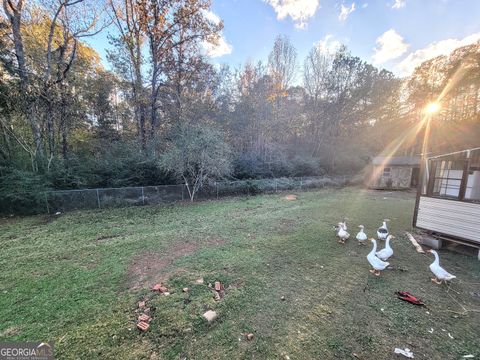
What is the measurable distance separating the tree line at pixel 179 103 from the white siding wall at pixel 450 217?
156 centimetres

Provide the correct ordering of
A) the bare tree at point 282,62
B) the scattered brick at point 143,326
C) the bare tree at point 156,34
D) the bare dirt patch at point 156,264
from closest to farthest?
the scattered brick at point 143,326 → the bare dirt patch at point 156,264 → the bare tree at point 156,34 → the bare tree at point 282,62

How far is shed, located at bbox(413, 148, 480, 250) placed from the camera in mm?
4441

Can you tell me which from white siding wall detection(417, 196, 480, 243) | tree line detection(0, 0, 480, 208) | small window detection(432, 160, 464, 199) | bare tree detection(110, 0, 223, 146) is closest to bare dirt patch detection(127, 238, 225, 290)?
tree line detection(0, 0, 480, 208)

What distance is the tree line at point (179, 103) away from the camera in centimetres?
807

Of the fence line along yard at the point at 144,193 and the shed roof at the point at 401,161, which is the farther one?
the shed roof at the point at 401,161

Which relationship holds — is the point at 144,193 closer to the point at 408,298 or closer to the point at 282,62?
the point at 408,298

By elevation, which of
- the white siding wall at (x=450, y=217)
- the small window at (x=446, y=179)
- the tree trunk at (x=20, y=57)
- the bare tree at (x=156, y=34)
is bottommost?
the white siding wall at (x=450, y=217)

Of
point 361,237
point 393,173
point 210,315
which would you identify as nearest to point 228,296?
point 210,315

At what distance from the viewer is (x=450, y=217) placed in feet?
15.7

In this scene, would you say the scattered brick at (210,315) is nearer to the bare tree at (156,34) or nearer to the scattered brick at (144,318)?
the scattered brick at (144,318)

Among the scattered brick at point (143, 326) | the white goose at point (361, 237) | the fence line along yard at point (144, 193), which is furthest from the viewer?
the fence line along yard at point (144, 193)

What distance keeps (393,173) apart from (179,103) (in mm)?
16548

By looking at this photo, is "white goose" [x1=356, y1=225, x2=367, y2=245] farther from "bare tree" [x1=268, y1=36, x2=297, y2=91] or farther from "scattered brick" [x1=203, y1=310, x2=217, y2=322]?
"bare tree" [x1=268, y1=36, x2=297, y2=91]

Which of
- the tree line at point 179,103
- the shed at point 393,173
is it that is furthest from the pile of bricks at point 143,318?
the shed at point 393,173
